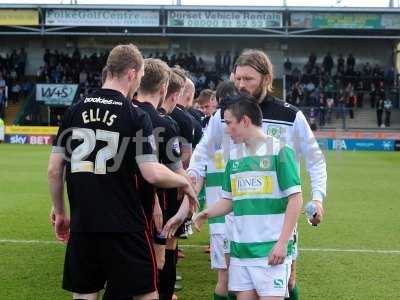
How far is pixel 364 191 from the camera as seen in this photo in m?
15.0

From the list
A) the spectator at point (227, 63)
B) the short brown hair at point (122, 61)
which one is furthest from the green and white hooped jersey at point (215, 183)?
the spectator at point (227, 63)

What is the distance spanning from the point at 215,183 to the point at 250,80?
1626 millimetres

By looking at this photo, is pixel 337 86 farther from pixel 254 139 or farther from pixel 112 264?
pixel 112 264

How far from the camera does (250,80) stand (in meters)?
4.32

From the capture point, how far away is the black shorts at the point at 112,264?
3.97 meters

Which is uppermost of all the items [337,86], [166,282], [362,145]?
[337,86]

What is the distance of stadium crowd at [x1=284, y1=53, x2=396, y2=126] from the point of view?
34.0 metres

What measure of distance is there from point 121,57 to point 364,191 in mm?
11836

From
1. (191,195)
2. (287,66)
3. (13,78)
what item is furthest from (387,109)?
(191,195)

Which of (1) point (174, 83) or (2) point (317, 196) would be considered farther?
(1) point (174, 83)

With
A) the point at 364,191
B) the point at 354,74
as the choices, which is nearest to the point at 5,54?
the point at 354,74

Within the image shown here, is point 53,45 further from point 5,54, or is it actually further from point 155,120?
point 155,120

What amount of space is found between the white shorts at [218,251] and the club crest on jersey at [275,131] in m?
1.31

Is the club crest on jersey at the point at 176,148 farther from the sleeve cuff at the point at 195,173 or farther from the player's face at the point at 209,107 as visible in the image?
the player's face at the point at 209,107
